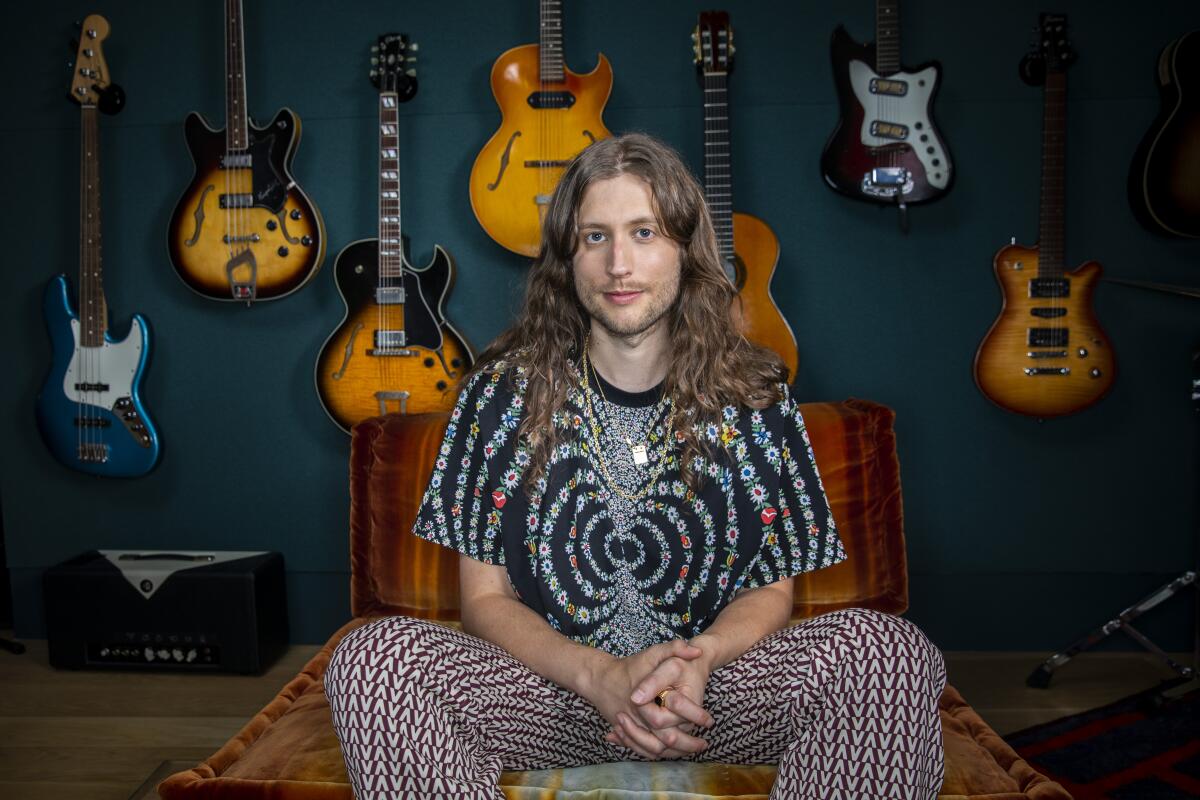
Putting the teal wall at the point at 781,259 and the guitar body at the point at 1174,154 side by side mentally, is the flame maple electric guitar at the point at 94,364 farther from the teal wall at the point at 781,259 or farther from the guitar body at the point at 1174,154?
the guitar body at the point at 1174,154

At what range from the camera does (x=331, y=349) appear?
2.60m

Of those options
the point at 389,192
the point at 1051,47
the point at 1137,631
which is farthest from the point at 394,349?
the point at 1137,631

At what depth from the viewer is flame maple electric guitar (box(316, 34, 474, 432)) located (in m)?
2.55

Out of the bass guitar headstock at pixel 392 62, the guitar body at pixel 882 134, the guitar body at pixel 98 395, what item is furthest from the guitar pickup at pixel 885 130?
the guitar body at pixel 98 395

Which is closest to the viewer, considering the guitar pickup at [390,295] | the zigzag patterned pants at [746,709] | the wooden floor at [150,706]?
the zigzag patterned pants at [746,709]

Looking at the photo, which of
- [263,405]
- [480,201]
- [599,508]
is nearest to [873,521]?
[599,508]

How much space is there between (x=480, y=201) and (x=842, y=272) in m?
1.08

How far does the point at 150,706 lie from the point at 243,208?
140 cm

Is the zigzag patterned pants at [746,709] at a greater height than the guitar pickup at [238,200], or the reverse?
the guitar pickup at [238,200]

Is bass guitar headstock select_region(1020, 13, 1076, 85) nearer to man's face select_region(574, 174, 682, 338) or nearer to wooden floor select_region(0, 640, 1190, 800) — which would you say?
man's face select_region(574, 174, 682, 338)

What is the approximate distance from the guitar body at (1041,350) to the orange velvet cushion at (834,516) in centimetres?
82

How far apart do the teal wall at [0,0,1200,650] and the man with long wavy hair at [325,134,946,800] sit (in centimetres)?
107

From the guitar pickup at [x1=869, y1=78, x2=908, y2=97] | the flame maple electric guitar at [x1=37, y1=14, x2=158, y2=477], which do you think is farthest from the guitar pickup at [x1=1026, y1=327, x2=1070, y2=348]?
the flame maple electric guitar at [x1=37, y1=14, x2=158, y2=477]

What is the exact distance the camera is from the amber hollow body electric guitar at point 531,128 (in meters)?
2.49
